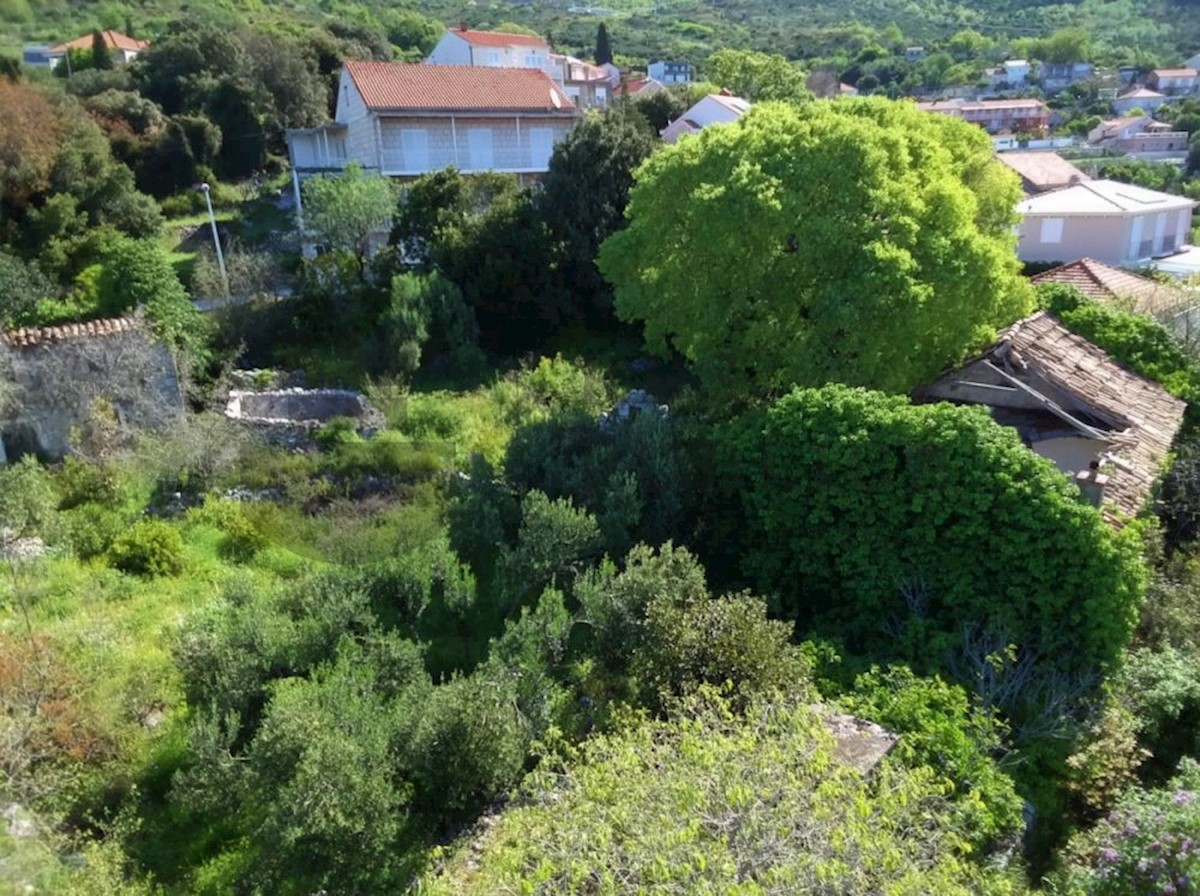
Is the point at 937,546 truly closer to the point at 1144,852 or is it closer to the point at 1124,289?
the point at 1144,852

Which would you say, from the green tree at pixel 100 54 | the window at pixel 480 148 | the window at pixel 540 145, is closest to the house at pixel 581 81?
the window at pixel 540 145

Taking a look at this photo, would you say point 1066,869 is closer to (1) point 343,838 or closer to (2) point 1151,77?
(1) point 343,838

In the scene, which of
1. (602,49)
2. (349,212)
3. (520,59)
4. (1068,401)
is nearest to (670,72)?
(602,49)

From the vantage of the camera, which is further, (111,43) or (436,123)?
(111,43)

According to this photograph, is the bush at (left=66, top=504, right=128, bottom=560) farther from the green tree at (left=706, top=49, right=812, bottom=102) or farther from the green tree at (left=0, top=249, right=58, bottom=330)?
the green tree at (left=706, top=49, right=812, bottom=102)

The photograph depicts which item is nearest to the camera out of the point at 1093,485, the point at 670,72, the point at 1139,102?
the point at 1093,485

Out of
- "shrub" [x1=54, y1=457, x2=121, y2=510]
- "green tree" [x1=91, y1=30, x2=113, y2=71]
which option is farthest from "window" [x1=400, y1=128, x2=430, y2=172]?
"shrub" [x1=54, y1=457, x2=121, y2=510]
